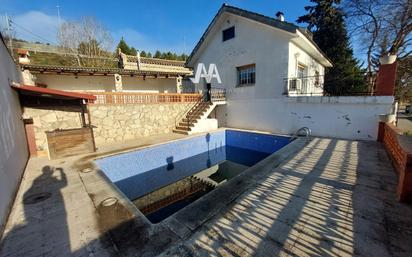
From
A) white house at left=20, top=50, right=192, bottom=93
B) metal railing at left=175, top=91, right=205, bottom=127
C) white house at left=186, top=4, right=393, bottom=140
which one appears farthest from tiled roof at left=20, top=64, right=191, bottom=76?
white house at left=186, top=4, right=393, bottom=140

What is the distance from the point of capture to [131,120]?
10375mm

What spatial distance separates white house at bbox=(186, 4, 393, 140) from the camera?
865cm

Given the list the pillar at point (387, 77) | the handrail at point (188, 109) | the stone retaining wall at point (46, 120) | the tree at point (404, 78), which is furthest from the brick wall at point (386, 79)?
the stone retaining wall at point (46, 120)

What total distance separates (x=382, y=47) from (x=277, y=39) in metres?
12.4

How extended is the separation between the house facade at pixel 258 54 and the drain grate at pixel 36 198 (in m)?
10.5

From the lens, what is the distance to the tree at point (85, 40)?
2228 centimetres

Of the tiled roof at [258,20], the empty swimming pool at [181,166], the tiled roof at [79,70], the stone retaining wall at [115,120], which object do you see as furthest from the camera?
the tiled roof at [79,70]

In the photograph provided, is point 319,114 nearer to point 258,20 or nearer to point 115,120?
point 258,20

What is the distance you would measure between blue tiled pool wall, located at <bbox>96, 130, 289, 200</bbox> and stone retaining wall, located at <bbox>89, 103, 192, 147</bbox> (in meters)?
2.71

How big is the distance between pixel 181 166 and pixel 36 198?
4.84 m

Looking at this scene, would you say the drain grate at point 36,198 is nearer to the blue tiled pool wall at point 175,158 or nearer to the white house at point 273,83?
the blue tiled pool wall at point 175,158

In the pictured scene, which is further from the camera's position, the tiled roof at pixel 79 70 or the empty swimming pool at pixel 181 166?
the tiled roof at pixel 79 70

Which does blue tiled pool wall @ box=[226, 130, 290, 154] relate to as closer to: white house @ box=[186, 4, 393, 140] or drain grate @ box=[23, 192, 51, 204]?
white house @ box=[186, 4, 393, 140]

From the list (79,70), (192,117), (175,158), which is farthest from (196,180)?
(79,70)
